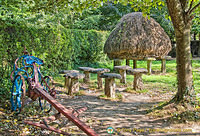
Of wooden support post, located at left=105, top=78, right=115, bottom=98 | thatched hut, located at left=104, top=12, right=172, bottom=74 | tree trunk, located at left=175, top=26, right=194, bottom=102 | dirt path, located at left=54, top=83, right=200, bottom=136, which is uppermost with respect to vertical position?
thatched hut, located at left=104, top=12, right=172, bottom=74

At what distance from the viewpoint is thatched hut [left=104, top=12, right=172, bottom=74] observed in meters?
9.61

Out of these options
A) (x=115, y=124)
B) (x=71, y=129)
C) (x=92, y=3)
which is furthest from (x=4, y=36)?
(x=115, y=124)

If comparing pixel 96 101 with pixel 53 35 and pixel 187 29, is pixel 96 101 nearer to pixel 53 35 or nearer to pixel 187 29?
pixel 187 29

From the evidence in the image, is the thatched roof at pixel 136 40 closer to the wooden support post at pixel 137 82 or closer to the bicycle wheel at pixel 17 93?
the wooden support post at pixel 137 82

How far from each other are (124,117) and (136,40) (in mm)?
5680

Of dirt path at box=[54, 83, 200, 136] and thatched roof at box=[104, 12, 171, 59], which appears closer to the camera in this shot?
dirt path at box=[54, 83, 200, 136]

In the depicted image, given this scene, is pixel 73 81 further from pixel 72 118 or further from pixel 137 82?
pixel 72 118

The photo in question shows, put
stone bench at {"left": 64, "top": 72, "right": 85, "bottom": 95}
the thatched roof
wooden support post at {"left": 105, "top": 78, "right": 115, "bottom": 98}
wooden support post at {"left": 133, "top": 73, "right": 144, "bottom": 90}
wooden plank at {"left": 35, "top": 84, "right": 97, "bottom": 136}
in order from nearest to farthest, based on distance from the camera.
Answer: wooden plank at {"left": 35, "top": 84, "right": 97, "bottom": 136}, wooden support post at {"left": 105, "top": 78, "right": 115, "bottom": 98}, stone bench at {"left": 64, "top": 72, "right": 85, "bottom": 95}, wooden support post at {"left": 133, "top": 73, "right": 144, "bottom": 90}, the thatched roof

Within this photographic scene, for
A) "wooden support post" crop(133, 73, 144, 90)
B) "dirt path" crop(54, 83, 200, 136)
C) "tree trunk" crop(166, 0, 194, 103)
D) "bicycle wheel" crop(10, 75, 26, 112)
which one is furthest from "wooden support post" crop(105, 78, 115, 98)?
"bicycle wheel" crop(10, 75, 26, 112)

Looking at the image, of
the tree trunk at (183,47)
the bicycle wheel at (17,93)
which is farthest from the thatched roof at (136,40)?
the bicycle wheel at (17,93)

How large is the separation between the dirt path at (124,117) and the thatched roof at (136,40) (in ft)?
10.7

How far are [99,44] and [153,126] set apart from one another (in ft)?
35.7

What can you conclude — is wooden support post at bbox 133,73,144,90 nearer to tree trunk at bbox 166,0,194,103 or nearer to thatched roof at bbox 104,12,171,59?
thatched roof at bbox 104,12,171,59

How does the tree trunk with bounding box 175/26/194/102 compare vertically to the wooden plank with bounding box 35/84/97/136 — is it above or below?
above
